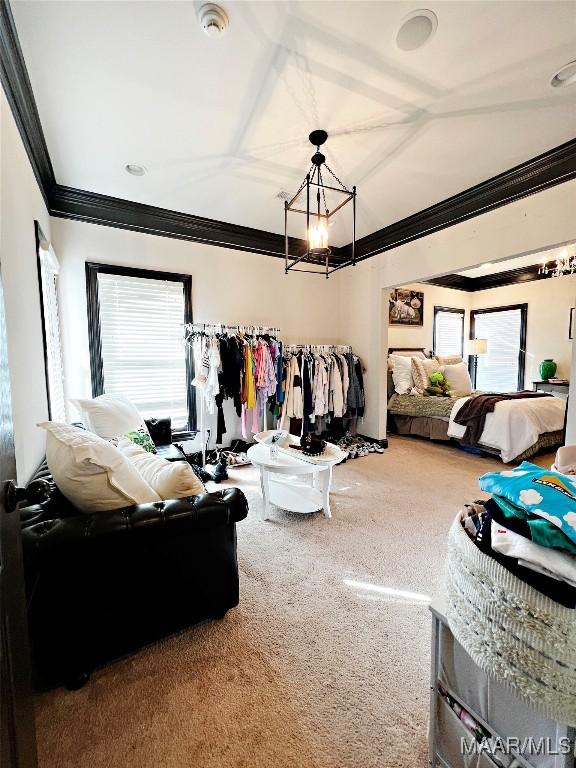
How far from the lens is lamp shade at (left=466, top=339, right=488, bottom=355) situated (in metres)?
6.32

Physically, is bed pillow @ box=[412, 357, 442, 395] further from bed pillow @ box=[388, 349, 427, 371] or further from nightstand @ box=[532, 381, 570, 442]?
nightstand @ box=[532, 381, 570, 442]

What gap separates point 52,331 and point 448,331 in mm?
6723

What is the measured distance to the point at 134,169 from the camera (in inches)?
110

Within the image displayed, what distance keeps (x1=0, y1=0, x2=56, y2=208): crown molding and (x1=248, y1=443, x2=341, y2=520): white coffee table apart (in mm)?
2650

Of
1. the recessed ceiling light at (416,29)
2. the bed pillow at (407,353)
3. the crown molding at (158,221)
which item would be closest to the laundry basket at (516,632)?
the recessed ceiling light at (416,29)

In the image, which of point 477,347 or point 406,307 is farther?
point 477,347

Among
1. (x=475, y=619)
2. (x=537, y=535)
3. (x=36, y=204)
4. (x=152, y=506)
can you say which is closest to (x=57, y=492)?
(x=152, y=506)

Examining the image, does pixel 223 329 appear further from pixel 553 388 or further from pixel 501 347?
pixel 501 347

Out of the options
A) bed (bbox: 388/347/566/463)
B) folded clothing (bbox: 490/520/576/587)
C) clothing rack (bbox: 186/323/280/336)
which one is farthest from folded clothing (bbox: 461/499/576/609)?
bed (bbox: 388/347/566/463)

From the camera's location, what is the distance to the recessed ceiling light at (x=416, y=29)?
154 centimetres

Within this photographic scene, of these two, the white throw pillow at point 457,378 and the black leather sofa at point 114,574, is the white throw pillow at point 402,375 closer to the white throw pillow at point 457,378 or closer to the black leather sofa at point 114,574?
the white throw pillow at point 457,378

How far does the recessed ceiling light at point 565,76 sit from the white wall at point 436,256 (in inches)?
34.0

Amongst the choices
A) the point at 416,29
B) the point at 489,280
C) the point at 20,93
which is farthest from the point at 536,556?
the point at 489,280

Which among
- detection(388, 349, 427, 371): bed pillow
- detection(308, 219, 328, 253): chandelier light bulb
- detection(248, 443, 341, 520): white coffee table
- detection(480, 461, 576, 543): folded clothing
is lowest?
detection(248, 443, 341, 520): white coffee table
